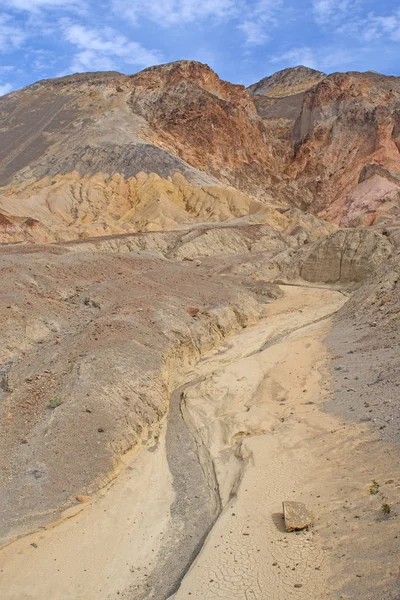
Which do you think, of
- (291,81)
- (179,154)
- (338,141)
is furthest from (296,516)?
(291,81)

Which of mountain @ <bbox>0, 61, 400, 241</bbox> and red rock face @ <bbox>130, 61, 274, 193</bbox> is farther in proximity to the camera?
red rock face @ <bbox>130, 61, 274, 193</bbox>

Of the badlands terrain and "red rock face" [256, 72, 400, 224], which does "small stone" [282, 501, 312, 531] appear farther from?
"red rock face" [256, 72, 400, 224]

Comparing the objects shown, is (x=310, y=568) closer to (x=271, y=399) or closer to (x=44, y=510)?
(x=44, y=510)

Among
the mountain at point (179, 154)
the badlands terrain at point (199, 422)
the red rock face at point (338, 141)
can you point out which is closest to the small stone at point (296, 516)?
the badlands terrain at point (199, 422)

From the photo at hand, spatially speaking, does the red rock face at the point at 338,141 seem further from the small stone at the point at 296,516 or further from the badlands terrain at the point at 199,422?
the small stone at the point at 296,516

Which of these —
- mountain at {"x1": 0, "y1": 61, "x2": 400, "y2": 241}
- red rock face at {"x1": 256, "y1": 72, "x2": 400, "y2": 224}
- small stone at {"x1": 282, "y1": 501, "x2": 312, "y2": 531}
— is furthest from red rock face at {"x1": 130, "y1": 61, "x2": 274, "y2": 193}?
small stone at {"x1": 282, "y1": 501, "x2": 312, "y2": 531}

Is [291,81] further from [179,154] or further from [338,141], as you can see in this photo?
[179,154]

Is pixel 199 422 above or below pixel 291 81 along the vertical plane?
below
